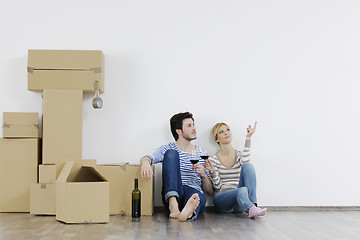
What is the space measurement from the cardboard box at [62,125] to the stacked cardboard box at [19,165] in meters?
0.13

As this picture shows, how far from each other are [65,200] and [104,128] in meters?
1.12

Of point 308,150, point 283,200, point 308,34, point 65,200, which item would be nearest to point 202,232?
point 65,200

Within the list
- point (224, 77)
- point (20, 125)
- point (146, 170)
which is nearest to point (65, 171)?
point (146, 170)

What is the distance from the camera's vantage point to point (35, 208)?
12.7 ft

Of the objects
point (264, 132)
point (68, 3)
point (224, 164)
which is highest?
point (68, 3)

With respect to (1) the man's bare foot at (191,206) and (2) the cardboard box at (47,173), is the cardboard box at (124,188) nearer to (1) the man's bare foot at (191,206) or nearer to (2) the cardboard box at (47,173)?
(2) the cardboard box at (47,173)

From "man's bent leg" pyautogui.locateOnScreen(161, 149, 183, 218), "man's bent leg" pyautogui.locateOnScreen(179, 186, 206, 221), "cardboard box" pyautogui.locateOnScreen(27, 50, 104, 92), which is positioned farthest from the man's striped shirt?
"cardboard box" pyautogui.locateOnScreen(27, 50, 104, 92)

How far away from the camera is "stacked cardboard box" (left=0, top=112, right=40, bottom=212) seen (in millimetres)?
4043

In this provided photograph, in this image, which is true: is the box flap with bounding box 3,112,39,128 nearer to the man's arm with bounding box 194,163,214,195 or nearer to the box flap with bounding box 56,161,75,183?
the box flap with bounding box 56,161,75,183

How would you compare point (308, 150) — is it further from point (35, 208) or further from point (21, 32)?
point (21, 32)

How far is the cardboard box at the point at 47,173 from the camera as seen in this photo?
3.92m

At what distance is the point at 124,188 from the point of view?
392cm

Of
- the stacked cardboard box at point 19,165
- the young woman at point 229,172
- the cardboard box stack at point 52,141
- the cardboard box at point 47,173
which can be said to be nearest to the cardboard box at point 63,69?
the cardboard box stack at point 52,141

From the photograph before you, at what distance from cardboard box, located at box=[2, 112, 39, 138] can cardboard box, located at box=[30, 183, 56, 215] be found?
48 centimetres
